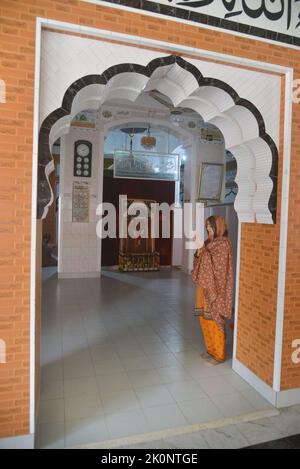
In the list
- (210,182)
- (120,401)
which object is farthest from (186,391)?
(210,182)

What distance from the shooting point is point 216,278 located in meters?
3.93

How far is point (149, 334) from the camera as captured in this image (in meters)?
4.98

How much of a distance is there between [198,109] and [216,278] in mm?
1872

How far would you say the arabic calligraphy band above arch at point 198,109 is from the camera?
8.45 ft

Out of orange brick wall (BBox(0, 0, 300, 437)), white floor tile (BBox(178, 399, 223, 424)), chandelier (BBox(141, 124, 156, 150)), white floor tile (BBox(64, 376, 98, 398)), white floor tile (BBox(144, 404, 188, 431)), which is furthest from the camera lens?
chandelier (BBox(141, 124, 156, 150))

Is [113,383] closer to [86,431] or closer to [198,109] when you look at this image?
[86,431]

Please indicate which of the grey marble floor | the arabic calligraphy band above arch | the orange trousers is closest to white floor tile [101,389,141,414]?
the grey marble floor

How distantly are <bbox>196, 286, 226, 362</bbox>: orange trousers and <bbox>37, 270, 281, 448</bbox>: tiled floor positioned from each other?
16 cm

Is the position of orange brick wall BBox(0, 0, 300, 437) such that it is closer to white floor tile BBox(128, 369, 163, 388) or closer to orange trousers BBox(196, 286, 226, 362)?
white floor tile BBox(128, 369, 163, 388)

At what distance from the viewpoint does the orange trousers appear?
3.99m

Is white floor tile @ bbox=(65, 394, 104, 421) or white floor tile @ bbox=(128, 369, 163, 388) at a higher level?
white floor tile @ bbox=(128, 369, 163, 388)
